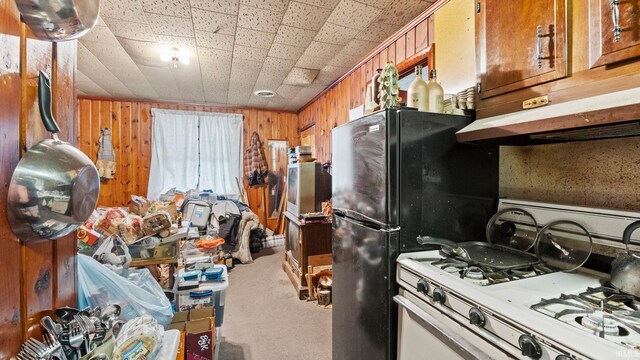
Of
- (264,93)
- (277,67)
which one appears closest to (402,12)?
(277,67)

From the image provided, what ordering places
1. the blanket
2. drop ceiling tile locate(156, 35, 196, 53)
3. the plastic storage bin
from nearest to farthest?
the plastic storage bin
drop ceiling tile locate(156, 35, 196, 53)
the blanket

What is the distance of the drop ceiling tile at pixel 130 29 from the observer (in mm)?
2225

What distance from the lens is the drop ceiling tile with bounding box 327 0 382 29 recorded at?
78.6 inches

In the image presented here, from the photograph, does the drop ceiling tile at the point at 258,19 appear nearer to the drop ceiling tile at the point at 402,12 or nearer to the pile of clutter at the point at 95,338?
the drop ceiling tile at the point at 402,12

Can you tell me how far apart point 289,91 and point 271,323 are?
2.95m

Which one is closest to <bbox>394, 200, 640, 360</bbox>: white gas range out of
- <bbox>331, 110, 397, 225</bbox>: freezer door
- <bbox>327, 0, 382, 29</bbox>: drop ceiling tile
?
<bbox>331, 110, 397, 225</bbox>: freezer door

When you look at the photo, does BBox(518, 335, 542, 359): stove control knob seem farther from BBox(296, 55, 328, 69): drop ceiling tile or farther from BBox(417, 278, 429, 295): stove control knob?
BBox(296, 55, 328, 69): drop ceiling tile

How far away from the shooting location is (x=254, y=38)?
8.16ft

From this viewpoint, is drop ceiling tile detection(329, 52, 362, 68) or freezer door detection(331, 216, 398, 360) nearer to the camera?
freezer door detection(331, 216, 398, 360)

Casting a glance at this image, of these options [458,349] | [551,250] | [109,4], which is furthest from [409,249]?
[109,4]

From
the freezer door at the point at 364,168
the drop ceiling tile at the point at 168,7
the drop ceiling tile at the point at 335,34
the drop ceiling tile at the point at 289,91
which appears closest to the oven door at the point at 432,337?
the freezer door at the point at 364,168

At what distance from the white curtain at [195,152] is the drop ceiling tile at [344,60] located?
2.59 metres

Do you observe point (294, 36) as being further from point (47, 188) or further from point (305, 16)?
point (47, 188)

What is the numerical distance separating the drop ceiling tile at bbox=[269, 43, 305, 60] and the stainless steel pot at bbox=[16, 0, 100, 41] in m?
2.03
